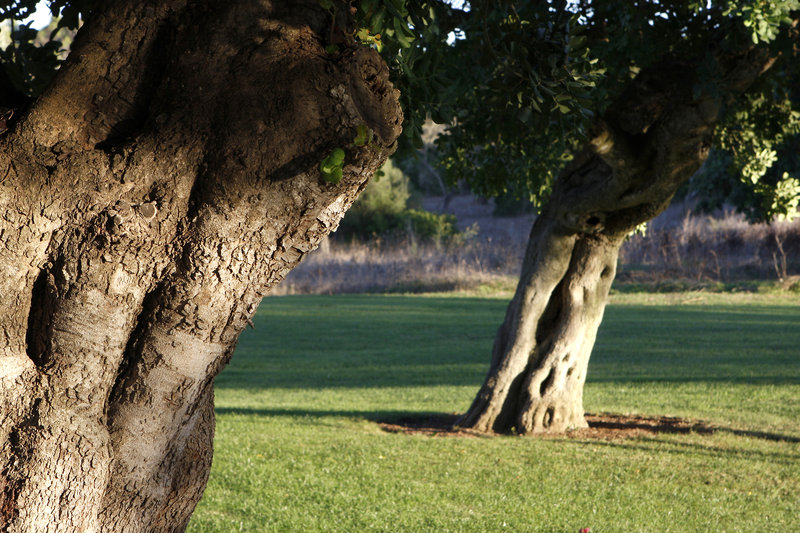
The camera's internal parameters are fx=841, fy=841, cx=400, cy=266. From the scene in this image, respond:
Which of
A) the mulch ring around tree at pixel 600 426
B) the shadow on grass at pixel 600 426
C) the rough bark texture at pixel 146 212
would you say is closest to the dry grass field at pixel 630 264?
the shadow on grass at pixel 600 426

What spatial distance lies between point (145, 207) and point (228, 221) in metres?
0.23

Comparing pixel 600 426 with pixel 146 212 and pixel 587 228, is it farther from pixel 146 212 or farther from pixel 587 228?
pixel 146 212

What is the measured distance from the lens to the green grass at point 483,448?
6.03 m

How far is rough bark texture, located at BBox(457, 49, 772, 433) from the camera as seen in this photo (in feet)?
23.3

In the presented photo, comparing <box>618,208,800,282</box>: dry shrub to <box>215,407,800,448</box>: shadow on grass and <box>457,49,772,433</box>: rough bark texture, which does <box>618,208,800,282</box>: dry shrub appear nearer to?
<box>215,407,800,448</box>: shadow on grass

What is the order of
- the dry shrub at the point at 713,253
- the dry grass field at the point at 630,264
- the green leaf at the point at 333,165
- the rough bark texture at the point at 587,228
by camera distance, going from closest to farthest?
1. the green leaf at the point at 333,165
2. the rough bark texture at the point at 587,228
3. the dry grass field at the point at 630,264
4. the dry shrub at the point at 713,253

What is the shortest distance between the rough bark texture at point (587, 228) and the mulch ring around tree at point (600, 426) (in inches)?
8.2

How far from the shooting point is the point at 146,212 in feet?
7.66

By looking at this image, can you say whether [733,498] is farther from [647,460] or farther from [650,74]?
[650,74]

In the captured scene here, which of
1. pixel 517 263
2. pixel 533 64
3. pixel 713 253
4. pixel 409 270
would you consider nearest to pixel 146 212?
pixel 533 64

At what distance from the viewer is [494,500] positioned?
637cm

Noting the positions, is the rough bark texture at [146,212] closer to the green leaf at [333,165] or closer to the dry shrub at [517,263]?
the green leaf at [333,165]

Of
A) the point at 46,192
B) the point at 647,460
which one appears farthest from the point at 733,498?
the point at 46,192

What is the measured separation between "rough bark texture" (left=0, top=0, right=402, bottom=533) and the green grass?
3431mm
